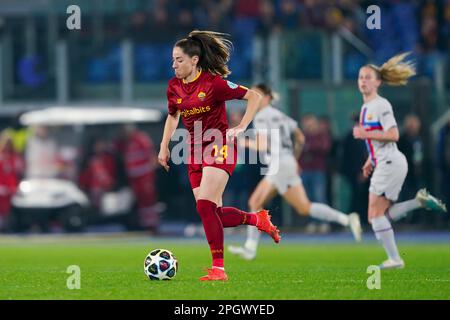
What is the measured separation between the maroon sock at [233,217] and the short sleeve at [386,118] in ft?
7.01

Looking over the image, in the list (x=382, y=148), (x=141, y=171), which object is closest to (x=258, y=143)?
(x=382, y=148)

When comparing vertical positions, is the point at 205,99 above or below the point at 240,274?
above

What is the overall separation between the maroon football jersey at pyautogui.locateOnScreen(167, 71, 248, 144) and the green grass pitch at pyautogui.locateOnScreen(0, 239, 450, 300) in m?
1.42

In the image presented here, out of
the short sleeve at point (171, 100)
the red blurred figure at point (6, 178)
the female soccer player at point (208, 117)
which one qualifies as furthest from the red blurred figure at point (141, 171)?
the female soccer player at point (208, 117)

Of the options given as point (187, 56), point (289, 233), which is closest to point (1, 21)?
point (289, 233)

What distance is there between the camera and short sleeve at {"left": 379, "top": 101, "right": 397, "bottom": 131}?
40.0ft

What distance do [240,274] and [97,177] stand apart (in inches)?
485

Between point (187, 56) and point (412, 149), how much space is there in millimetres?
12009

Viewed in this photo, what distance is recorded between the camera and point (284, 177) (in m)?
15.8

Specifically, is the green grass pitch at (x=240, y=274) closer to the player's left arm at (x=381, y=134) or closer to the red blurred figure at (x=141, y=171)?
the player's left arm at (x=381, y=134)

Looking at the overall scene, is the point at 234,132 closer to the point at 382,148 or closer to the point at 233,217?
the point at 233,217

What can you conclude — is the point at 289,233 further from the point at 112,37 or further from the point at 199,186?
the point at 199,186

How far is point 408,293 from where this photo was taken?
933 centimetres

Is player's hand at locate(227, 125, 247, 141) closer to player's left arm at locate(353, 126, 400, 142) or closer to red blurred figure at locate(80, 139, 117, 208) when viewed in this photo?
player's left arm at locate(353, 126, 400, 142)
